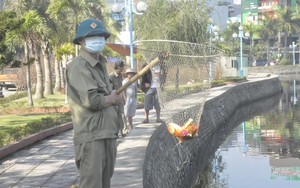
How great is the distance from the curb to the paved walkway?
84mm

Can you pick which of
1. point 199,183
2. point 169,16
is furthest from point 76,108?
point 169,16

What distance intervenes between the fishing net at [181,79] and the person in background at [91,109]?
1635mm

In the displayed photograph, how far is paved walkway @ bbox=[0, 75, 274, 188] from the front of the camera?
23.6ft

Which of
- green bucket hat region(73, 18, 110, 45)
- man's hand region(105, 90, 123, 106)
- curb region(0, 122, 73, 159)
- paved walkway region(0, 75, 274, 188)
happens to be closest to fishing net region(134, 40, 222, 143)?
paved walkway region(0, 75, 274, 188)

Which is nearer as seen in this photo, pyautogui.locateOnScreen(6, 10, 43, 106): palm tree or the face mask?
the face mask

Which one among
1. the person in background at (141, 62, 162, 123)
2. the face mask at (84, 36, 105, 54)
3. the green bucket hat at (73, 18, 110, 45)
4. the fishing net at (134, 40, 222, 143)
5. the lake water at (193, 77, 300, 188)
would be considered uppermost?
the green bucket hat at (73, 18, 110, 45)

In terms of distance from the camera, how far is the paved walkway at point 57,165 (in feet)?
23.6

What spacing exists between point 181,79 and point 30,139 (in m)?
4.10

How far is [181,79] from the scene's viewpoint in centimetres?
778

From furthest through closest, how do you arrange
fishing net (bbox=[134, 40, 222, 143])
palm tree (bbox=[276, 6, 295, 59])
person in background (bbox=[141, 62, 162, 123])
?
1. palm tree (bbox=[276, 6, 295, 59])
2. person in background (bbox=[141, 62, 162, 123])
3. fishing net (bbox=[134, 40, 222, 143])

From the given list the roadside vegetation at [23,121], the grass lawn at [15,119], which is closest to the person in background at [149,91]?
the roadside vegetation at [23,121]

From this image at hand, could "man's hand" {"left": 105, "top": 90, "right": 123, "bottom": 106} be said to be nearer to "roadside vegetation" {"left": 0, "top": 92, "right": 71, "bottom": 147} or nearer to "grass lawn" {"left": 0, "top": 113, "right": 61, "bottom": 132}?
"roadside vegetation" {"left": 0, "top": 92, "right": 71, "bottom": 147}

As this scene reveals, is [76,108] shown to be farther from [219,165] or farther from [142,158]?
[219,165]

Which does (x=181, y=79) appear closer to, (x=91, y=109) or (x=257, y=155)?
(x=91, y=109)
